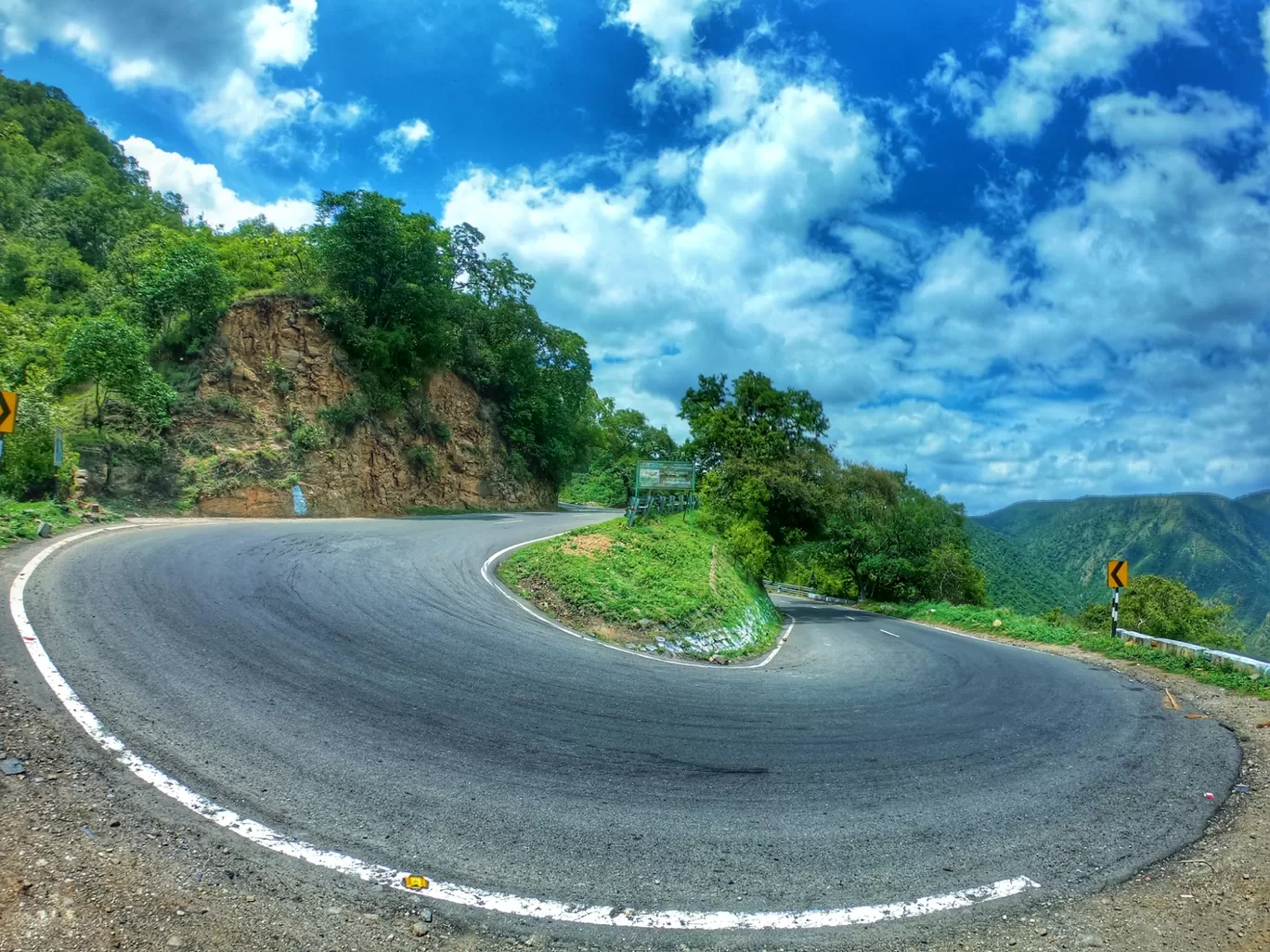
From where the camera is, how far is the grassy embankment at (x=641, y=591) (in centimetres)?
1196

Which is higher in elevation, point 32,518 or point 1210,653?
point 32,518

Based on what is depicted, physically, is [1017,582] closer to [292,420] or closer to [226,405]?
[292,420]

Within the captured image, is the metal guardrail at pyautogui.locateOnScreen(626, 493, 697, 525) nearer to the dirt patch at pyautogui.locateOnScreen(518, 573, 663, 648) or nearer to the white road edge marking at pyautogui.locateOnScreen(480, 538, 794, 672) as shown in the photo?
the white road edge marking at pyautogui.locateOnScreen(480, 538, 794, 672)

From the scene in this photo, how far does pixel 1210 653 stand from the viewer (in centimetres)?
1243

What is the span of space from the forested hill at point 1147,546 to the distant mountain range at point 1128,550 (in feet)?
0.71

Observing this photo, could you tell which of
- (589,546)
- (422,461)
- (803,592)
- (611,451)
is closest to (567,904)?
(589,546)

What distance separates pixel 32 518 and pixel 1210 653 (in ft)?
80.0

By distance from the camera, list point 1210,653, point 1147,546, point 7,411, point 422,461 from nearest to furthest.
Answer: point 7,411, point 1210,653, point 422,461, point 1147,546

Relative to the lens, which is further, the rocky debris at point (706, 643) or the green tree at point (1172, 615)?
the green tree at point (1172, 615)

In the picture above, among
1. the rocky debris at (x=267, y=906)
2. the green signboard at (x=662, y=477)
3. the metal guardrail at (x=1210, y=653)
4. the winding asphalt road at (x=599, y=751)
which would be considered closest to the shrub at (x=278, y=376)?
the green signboard at (x=662, y=477)

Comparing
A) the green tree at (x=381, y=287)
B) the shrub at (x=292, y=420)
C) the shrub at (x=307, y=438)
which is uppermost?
the green tree at (x=381, y=287)

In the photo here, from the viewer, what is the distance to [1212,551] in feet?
477

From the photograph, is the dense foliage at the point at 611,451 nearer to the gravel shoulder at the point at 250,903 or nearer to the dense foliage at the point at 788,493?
the dense foliage at the point at 788,493

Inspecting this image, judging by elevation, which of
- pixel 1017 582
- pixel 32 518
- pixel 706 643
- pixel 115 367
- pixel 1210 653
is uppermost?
pixel 115 367
